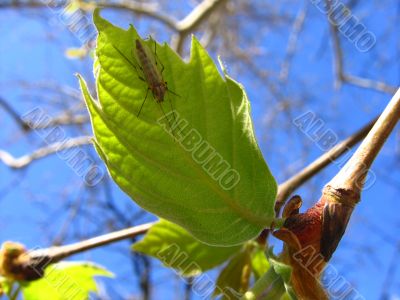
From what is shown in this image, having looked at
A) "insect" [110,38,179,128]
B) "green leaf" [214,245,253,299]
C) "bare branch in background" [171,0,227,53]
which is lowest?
"green leaf" [214,245,253,299]

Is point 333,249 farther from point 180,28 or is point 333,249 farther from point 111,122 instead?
point 180,28

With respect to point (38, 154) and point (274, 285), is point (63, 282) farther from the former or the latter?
point (38, 154)

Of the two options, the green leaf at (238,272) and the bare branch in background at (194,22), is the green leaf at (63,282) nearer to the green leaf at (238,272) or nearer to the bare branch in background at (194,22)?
the green leaf at (238,272)

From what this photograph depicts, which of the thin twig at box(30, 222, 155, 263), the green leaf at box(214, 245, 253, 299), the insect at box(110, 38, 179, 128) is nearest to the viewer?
the insect at box(110, 38, 179, 128)

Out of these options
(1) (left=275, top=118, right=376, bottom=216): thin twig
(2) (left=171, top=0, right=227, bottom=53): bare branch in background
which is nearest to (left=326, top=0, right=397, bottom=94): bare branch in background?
(2) (left=171, top=0, right=227, bottom=53): bare branch in background

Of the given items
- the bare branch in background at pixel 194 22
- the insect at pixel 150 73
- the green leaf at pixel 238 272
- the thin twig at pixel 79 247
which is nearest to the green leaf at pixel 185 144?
the insect at pixel 150 73

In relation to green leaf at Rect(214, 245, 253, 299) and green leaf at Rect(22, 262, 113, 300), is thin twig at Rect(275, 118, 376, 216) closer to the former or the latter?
green leaf at Rect(214, 245, 253, 299)

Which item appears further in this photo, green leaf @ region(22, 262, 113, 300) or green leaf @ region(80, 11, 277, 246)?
green leaf @ region(22, 262, 113, 300)
